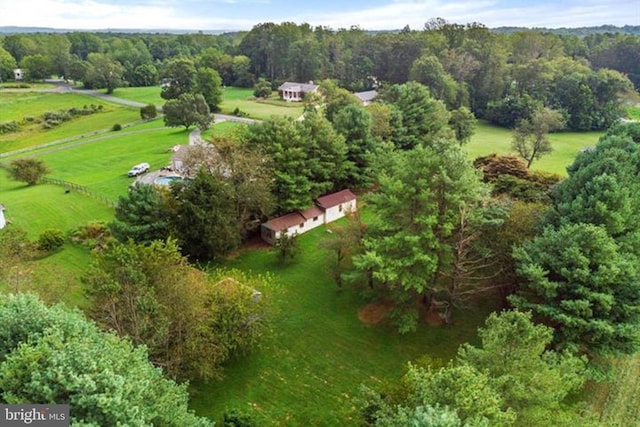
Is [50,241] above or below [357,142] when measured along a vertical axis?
below

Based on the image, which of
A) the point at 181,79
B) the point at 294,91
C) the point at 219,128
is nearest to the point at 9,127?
the point at 181,79

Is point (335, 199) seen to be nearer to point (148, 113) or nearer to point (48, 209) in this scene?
point (48, 209)

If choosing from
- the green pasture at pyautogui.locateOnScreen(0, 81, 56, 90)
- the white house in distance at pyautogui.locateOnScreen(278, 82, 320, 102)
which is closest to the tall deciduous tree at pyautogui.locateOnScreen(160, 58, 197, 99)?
the white house in distance at pyautogui.locateOnScreen(278, 82, 320, 102)

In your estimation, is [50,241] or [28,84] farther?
[28,84]

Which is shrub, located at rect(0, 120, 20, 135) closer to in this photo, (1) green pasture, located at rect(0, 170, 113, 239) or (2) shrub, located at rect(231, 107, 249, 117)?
(1) green pasture, located at rect(0, 170, 113, 239)

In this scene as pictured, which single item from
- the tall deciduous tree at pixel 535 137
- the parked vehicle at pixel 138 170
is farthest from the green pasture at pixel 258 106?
the tall deciduous tree at pixel 535 137

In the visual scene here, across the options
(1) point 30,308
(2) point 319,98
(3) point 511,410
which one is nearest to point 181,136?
(2) point 319,98

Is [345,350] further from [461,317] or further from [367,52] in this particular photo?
[367,52]
